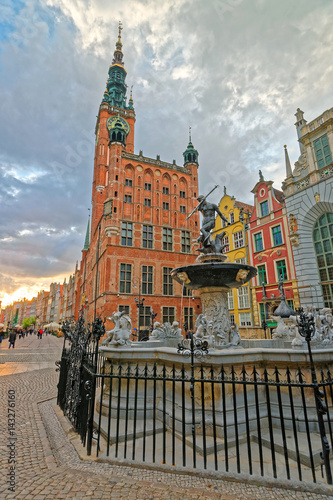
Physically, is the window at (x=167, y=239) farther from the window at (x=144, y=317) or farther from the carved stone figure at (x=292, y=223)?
the carved stone figure at (x=292, y=223)

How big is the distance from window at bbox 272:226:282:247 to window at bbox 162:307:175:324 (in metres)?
12.4

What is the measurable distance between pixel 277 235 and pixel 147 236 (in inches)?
524

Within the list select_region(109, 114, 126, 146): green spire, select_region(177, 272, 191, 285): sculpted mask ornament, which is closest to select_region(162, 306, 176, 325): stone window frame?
select_region(109, 114, 126, 146): green spire

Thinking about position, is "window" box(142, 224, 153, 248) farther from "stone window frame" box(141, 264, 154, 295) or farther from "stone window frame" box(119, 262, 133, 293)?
"stone window frame" box(119, 262, 133, 293)

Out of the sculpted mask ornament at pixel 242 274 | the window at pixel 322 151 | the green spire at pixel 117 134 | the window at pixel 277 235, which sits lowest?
the sculpted mask ornament at pixel 242 274

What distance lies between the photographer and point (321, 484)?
2.80 metres

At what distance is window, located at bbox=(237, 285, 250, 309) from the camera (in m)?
24.3

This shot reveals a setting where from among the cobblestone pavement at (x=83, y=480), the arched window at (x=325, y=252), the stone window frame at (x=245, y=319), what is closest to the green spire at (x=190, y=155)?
the arched window at (x=325, y=252)

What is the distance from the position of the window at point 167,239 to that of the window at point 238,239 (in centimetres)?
733

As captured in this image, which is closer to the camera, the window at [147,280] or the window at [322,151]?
the window at [322,151]

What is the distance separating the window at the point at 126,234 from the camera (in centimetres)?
2641

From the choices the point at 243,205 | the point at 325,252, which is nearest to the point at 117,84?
the point at 243,205

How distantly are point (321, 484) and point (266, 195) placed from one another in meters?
23.6

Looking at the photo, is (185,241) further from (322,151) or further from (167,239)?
(322,151)
